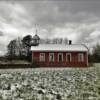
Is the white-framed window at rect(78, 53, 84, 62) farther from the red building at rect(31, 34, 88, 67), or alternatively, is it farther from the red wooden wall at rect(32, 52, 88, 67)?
the red wooden wall at rect(32, 52, 88, 67)

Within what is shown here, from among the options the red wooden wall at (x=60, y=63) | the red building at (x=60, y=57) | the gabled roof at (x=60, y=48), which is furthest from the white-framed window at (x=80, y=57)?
the gabled roof at (x=60, y=48)

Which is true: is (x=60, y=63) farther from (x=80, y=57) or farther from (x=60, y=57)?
(x=80, y=57)

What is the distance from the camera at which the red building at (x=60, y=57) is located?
30.8 metres

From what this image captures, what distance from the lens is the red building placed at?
30750 mm

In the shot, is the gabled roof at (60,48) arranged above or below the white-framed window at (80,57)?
above

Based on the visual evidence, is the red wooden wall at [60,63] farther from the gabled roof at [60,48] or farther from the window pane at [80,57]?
the gabled roof at [60,48]

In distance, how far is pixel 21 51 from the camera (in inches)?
2286

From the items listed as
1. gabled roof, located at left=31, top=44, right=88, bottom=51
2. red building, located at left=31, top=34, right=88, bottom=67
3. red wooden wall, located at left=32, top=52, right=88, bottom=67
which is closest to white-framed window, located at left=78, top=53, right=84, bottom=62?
red building, located at left=31, top=34, right=88, bottom=67

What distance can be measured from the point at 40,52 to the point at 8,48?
1178 inches

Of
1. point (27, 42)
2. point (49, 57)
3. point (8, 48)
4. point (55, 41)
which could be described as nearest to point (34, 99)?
point (49, 57)

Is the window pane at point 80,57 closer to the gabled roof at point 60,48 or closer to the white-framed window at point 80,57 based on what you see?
the white-framed window at point 80,57

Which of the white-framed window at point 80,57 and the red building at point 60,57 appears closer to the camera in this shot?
the red building at point 60,57

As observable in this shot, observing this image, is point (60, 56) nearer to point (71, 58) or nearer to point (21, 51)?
point (71, 58)

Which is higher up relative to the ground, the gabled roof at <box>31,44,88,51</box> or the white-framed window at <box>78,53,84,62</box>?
the gabled roof at <box>31,44,88,51</box>
